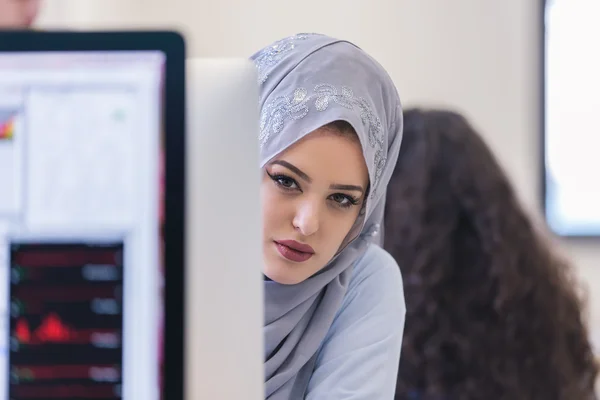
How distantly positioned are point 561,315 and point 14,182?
1.01 m

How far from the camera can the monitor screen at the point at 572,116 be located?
2.14 metres

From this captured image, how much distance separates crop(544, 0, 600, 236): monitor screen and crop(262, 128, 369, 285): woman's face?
162cm

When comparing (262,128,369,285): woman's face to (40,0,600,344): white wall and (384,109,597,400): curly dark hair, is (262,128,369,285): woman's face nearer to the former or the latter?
(384,109,597,400): curly dark hair

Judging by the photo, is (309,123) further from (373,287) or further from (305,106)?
(373,287)

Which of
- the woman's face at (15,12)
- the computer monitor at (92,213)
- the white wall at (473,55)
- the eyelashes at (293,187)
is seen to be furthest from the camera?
the white wall at (473,55)

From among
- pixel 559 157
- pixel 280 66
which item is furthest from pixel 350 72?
pixel 559 157

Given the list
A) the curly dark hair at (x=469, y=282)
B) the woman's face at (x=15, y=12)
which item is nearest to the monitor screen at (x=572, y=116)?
the curly dark hair at (x=469, y=282)

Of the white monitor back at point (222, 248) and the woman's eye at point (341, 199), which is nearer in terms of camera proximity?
the white monitor back at point (222, 248)

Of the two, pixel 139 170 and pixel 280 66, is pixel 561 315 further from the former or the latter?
pixel 139 170

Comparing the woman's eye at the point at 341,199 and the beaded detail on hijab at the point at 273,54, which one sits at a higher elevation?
the beaded detail on hijab at the point at 273,54

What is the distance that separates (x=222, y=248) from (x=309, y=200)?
26cm

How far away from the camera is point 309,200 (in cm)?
67

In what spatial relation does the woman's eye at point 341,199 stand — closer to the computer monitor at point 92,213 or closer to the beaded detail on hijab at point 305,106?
the beaded detail on hijab at point 305,106

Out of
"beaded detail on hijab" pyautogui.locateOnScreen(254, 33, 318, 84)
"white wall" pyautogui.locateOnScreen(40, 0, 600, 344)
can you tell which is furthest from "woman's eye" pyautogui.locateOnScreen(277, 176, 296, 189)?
"white wall" pyautogui.locateOnScreen(40, 0, 600, 344)
